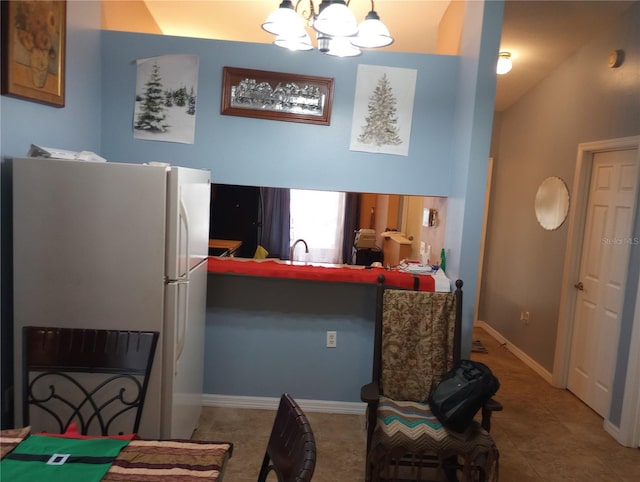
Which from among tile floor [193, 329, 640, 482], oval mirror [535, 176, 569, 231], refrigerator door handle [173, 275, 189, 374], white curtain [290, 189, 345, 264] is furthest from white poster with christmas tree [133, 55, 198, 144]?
oval mirror [535, 176, 569, 231]

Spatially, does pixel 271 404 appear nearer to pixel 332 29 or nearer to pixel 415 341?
pixel 415 341

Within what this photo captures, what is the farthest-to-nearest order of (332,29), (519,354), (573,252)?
(519,354), (573,252), (332,29)

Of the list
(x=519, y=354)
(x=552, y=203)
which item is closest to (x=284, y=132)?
(x=552, y=203)

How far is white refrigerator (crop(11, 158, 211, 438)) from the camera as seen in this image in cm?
201

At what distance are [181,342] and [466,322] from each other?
1.67 m

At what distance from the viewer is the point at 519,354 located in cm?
466

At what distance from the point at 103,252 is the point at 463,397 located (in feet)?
5.87

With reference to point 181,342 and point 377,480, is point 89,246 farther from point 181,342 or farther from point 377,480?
point 377,480

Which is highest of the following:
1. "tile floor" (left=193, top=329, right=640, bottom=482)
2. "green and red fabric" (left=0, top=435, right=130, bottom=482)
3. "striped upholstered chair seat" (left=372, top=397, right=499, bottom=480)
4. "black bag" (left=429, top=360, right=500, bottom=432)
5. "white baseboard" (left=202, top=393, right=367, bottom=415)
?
"green and red fabric" (left=0, top=435, right=130, bottom=482)

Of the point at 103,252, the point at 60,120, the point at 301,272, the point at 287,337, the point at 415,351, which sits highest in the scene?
the point at 60,120

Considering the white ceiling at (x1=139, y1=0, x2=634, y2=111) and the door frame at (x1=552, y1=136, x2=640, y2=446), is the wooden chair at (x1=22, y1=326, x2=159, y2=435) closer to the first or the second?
the white ceiling at (x1=139, y1=0, x2=634, y2=111)

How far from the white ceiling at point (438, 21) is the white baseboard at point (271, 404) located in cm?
303

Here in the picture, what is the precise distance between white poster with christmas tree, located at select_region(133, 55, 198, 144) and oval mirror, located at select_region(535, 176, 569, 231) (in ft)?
10.4

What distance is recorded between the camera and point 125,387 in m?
2.06
